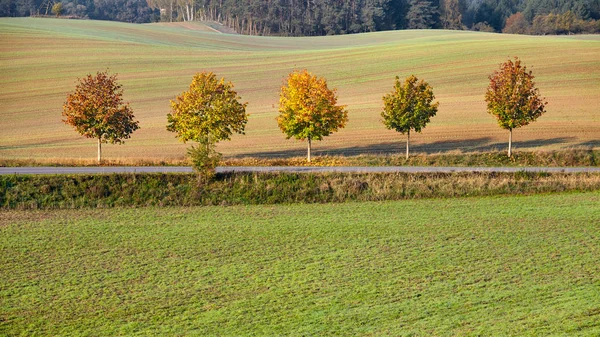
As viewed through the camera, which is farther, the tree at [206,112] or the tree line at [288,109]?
the tree at [206,112]

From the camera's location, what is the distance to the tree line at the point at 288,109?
45938mm

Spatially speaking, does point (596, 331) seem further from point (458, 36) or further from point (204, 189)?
point (458, 36)

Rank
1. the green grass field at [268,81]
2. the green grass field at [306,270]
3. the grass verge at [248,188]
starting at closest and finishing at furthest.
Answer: the green grass field at [306,270] → the grass verge at [248,188] → the green grass field at [268,81]

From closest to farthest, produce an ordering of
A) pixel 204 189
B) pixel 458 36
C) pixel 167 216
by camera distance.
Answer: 1. pixel 167 216
2. pixel 204 189
3. pixel 458 36

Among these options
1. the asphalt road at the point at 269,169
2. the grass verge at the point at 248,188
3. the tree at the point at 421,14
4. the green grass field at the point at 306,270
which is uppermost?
the tree at the point at 421,14

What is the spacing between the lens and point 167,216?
32.3 m

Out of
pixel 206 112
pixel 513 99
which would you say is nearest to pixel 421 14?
pixel 513 99

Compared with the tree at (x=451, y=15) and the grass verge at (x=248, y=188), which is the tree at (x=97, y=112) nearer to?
the grass verge at (x=248, y=188)

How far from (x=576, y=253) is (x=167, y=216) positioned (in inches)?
642

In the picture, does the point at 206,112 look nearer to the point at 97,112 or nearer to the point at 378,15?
the point at 97,112

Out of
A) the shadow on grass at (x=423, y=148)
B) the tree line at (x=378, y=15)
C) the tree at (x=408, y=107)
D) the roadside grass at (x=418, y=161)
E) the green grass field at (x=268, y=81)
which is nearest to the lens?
the roadside grass at (x=418, y=161)

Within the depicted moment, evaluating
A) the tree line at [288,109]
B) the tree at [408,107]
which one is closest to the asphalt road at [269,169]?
the tree line at [288,109]

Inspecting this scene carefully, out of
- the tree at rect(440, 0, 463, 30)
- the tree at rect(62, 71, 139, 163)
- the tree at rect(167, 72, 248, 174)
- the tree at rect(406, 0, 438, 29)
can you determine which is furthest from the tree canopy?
the tree at rect(440, 0, 463, 30)

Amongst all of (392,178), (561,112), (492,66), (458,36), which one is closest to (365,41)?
(458,36)
